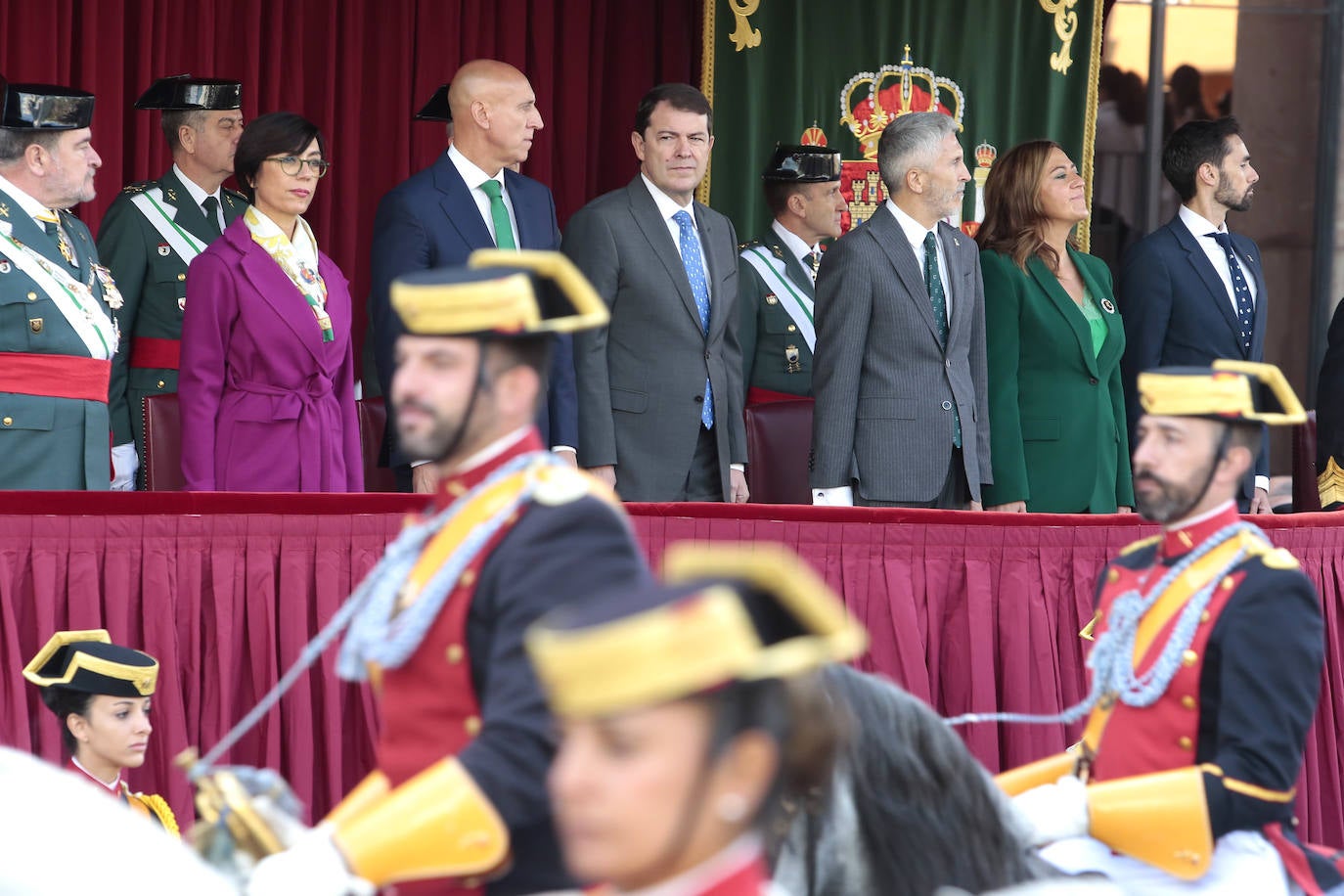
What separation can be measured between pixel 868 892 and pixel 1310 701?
80 centimetres

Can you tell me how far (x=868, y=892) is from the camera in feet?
8.22

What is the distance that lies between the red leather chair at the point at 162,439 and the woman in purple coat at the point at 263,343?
0.20m

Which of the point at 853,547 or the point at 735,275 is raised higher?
the point at 735,275

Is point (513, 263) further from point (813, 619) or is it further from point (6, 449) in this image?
point (6, 449)

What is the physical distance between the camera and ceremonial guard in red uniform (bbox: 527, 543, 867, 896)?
5.10 ft

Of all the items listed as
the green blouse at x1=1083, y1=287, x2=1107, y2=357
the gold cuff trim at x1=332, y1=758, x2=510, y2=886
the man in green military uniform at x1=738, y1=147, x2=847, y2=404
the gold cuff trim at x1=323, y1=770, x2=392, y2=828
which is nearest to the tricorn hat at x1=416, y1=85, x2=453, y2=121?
the man in green military uniform at x1=738, y1=147, x2=847, y2=404

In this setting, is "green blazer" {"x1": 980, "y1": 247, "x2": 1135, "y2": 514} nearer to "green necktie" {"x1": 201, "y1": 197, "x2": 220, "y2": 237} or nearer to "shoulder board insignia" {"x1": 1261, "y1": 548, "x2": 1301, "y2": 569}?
"green necktie" {"x1": 201, "y1": 197, "x2": 220, "y2": 237}

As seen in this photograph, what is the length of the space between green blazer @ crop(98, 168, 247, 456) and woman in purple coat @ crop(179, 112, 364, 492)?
866 mm

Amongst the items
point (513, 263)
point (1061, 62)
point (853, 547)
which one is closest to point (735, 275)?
point (853, 547)

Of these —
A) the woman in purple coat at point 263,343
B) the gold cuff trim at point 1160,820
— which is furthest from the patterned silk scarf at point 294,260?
the gold cuff trim at point 1160,820

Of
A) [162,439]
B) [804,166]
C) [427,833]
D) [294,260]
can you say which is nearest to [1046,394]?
[804,166]

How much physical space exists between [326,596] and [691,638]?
3023 millimetres

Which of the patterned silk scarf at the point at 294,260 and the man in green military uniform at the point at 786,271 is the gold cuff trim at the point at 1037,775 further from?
the man in green military uniform at the point at 786,271

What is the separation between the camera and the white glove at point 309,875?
2201 millimetres
